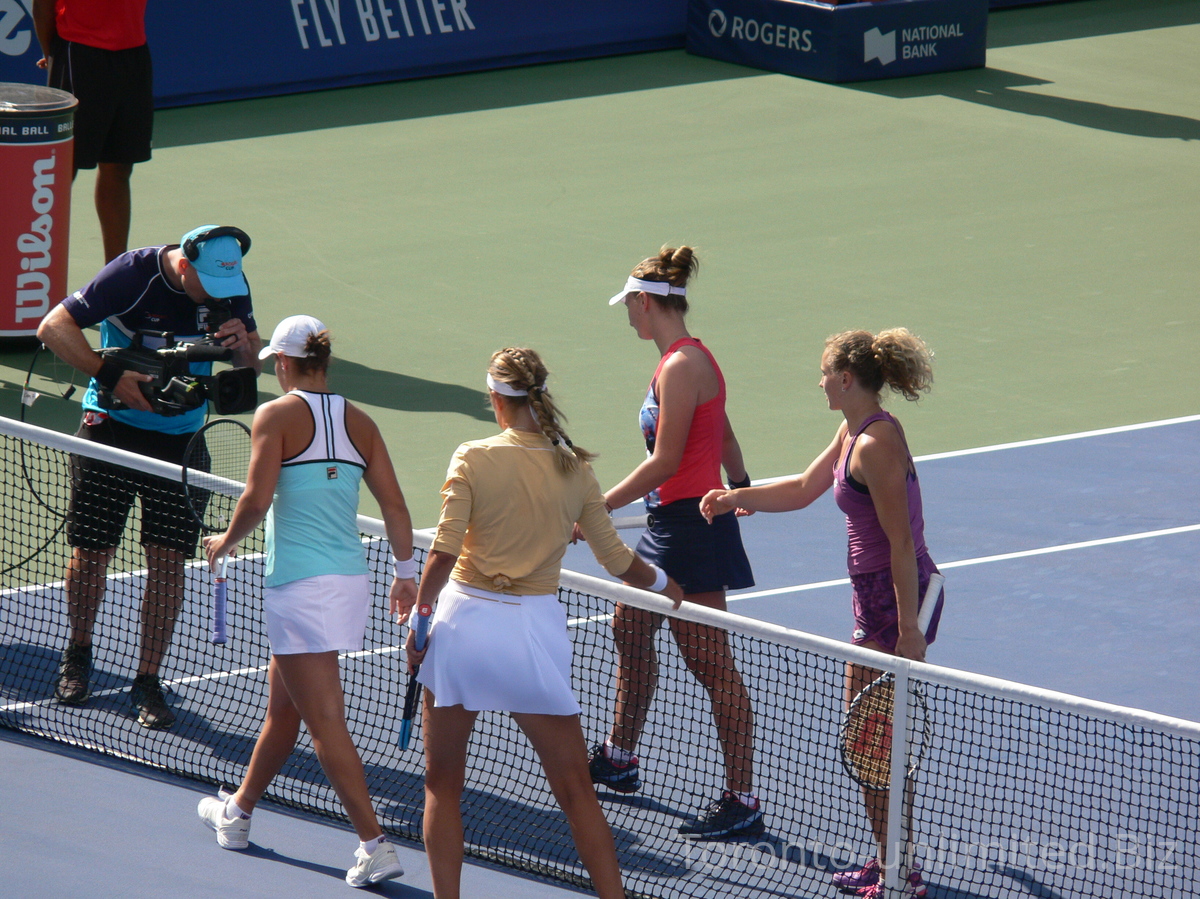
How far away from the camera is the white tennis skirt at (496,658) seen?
5273 millimetres

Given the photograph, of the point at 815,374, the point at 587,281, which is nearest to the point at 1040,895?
the point at 815,374

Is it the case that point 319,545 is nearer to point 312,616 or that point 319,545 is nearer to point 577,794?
point 312,616

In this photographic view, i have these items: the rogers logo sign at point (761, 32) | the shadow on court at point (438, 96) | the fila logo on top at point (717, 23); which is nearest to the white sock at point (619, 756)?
the shadow on court at point (438, 96)

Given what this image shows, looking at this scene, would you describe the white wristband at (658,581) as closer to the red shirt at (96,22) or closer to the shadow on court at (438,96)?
the red shirt at (96,22)

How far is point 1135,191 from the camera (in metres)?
16.1

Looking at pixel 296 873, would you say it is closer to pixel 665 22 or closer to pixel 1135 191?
pixel 1135 191

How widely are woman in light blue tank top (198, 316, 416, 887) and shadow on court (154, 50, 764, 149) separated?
11321mm

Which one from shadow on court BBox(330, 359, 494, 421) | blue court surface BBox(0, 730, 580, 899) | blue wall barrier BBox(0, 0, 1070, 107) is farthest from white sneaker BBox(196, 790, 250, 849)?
blue wall barrier BBox(0, 0, 1070, 107)

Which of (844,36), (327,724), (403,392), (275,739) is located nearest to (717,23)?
(844,36)

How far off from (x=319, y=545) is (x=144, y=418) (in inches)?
63.9

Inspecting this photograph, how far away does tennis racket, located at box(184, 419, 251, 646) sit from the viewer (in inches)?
237

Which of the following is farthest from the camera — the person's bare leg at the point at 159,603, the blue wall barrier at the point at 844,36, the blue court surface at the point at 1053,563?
the blue wall barrier at the point at 844,36

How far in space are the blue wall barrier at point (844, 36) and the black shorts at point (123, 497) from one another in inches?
522

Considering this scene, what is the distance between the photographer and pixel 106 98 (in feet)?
38.1
